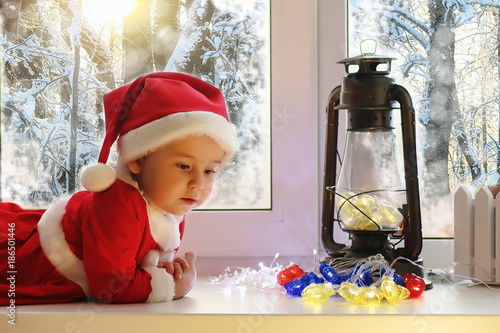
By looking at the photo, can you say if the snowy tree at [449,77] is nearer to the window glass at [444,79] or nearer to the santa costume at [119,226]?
the window glass at [444,79]

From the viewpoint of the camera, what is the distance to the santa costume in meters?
1.22

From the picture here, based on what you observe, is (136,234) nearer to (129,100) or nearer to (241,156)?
(129,100)

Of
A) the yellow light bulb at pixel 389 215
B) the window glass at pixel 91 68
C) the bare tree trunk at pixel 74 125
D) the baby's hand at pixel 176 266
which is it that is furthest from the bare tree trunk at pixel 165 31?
the yellow light bulb at pixel 389 215

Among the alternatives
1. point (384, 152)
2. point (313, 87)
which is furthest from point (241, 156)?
point (384, 152)

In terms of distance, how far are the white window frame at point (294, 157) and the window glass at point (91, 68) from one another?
49mm

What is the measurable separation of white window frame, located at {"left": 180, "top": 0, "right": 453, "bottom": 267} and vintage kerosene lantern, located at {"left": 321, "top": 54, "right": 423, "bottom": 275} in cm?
14

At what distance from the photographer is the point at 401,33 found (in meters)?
1.71

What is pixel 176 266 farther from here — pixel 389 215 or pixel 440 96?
pixel 440 96

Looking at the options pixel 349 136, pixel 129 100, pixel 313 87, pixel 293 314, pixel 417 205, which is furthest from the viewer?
pixel 313 87

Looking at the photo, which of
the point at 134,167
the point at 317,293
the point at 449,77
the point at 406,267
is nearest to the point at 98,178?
the point at 134,167

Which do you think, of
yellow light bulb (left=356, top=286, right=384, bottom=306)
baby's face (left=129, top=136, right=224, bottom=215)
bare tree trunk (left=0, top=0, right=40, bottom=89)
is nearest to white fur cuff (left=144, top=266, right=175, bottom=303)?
baby's face (left=129, top=136, right=224, bottom=215)

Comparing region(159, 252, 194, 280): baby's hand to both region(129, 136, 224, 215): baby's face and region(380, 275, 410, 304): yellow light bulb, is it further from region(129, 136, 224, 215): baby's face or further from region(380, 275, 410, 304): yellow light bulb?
region(380, 275, 410, 304): yellow light bulb

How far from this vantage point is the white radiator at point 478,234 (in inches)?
58.3

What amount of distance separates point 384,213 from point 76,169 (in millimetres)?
823
